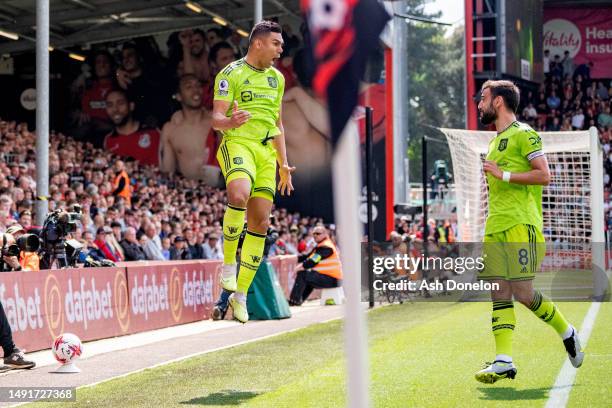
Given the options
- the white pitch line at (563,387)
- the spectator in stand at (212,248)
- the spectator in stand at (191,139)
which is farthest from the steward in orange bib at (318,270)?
the spectator in stand at (191,139)

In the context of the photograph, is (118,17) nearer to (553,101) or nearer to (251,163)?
(553,101)

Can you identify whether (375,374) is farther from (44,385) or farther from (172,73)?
(172,73)

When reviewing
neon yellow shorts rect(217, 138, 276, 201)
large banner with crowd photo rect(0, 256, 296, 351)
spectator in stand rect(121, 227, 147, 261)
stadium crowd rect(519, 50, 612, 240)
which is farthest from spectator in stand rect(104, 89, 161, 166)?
neon yellow shorts rect(217, 138, 276, 201)

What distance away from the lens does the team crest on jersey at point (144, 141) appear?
39781mm

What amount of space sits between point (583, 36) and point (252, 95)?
44620 millimetres

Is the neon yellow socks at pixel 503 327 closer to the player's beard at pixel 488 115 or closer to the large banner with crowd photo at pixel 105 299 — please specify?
the player's beard at pixel 488 115

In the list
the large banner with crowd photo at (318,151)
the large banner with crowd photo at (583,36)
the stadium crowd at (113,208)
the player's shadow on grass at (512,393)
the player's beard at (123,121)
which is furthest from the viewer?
the large banner with crowd photo at (583,36)

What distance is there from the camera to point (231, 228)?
872 cm

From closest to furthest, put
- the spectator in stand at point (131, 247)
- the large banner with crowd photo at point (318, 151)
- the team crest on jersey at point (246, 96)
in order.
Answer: the team crest on jersey at point (246, 96) → the spectator in stand at point (131, 247) → the large banner with crowd photo at point (318, 151)

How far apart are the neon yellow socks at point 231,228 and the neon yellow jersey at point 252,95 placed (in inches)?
22.8

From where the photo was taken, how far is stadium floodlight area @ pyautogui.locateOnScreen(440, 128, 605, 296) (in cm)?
2283

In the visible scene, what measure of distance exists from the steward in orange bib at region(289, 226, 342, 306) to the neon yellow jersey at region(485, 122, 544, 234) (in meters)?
13.5

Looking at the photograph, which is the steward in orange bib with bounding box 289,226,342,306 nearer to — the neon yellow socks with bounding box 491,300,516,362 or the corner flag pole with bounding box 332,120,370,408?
the neon yellow socks with bounding box 491,300,516,362

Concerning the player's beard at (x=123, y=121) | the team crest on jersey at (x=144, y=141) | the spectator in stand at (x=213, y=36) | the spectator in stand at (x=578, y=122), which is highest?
the spectator in stand at (x=213, y=36)
